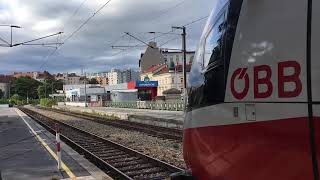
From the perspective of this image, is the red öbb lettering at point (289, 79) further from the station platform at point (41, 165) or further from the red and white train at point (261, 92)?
the station platform at point (41, 165)

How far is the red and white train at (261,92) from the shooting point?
9.91 ft

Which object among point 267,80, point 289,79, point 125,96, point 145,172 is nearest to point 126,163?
point 145,172

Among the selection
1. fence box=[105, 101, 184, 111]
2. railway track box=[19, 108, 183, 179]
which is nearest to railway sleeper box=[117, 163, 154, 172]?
railway track box=[19, 108, 183, 179]

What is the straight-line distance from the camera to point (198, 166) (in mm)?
5047

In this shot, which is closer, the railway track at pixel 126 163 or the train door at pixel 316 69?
the train door at pixel 316 69

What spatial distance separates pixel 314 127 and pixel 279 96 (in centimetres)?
36

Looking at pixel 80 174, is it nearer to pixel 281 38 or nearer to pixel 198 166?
pixel 198 166

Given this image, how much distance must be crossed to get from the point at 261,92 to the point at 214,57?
1.12 m

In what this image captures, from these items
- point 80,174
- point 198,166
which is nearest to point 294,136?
point 198,166

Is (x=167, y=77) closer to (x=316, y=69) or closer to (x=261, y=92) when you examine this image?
(x=261, y=92)

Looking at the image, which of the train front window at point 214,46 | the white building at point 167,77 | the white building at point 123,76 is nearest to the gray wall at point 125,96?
the white building at point 167,77

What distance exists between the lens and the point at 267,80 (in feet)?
11.1

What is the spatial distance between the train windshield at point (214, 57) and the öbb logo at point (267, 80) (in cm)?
27

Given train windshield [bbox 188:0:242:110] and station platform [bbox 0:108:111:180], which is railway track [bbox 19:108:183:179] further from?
train windshield [bbox 188:0:242:110]
